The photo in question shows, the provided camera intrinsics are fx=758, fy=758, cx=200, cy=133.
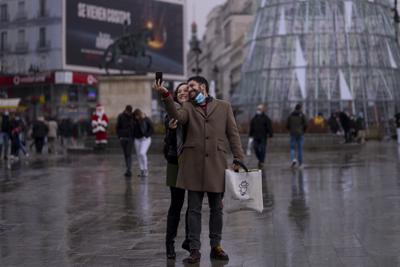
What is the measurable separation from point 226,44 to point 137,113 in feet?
359

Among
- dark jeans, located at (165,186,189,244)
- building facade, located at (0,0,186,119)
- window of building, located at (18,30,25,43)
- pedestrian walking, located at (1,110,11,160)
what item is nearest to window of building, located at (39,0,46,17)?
building facade, located at (0,0,186,119)

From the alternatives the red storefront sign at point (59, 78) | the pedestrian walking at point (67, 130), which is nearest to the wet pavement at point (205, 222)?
the pedestrian walking at point (67, 130)

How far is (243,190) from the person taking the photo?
7219mm

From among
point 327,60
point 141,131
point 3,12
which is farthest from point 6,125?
point 327,60

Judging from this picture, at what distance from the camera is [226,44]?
12462 cm

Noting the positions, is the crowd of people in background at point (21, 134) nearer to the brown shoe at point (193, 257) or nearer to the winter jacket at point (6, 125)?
the winter jacket at point (6, 125)

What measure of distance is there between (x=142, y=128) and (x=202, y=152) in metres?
9.22

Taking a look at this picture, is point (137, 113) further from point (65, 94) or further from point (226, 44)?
point (226, 44)

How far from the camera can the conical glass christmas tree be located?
46.0m

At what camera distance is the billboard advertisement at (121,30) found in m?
71.4

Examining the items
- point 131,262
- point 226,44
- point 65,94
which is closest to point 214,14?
point 226,44

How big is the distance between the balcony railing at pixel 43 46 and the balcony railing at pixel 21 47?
4.89 metres

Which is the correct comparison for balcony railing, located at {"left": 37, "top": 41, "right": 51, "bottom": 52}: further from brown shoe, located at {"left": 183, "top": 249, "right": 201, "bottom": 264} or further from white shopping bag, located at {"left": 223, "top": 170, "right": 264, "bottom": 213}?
brown shoe, located at {"left": 183, "top": 249, "right": 201, "bottom": 264}

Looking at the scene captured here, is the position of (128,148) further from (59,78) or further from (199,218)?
(59,78)
